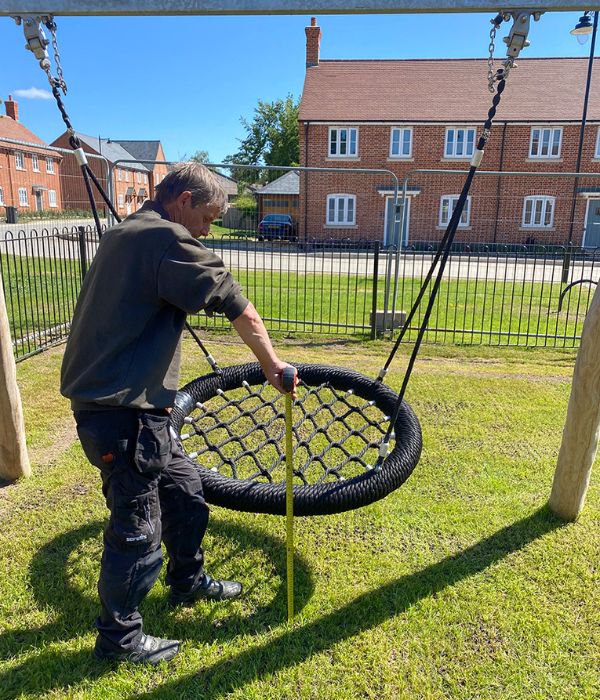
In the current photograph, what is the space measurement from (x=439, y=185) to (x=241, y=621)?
62.6 feet

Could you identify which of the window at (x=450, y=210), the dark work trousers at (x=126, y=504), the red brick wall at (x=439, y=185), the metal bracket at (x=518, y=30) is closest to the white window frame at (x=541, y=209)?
the red brick wall at (x=439, y=185)

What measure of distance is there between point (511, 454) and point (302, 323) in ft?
14.1

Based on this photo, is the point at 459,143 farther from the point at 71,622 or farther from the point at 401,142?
the point at 71,622

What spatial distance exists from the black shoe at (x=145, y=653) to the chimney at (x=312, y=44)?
3112 centimetres

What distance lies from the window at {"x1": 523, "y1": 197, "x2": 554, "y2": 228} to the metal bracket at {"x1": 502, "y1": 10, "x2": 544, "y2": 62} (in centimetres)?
1266

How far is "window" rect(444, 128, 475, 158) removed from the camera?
25.1 metres

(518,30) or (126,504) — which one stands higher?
(518,30)

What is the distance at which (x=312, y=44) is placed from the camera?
28.8 m

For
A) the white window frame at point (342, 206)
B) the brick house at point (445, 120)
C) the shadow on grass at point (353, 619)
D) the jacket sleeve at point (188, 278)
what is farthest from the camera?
the brick house at point (445, 120)

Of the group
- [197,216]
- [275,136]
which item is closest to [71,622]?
[197,216]

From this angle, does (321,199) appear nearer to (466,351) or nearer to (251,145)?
(466,351)

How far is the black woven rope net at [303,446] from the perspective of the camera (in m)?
2.62

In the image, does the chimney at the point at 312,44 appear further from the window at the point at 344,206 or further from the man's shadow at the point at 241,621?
the man's shadow at the point at 241,621

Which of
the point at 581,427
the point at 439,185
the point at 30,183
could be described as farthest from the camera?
the point at 439,185
